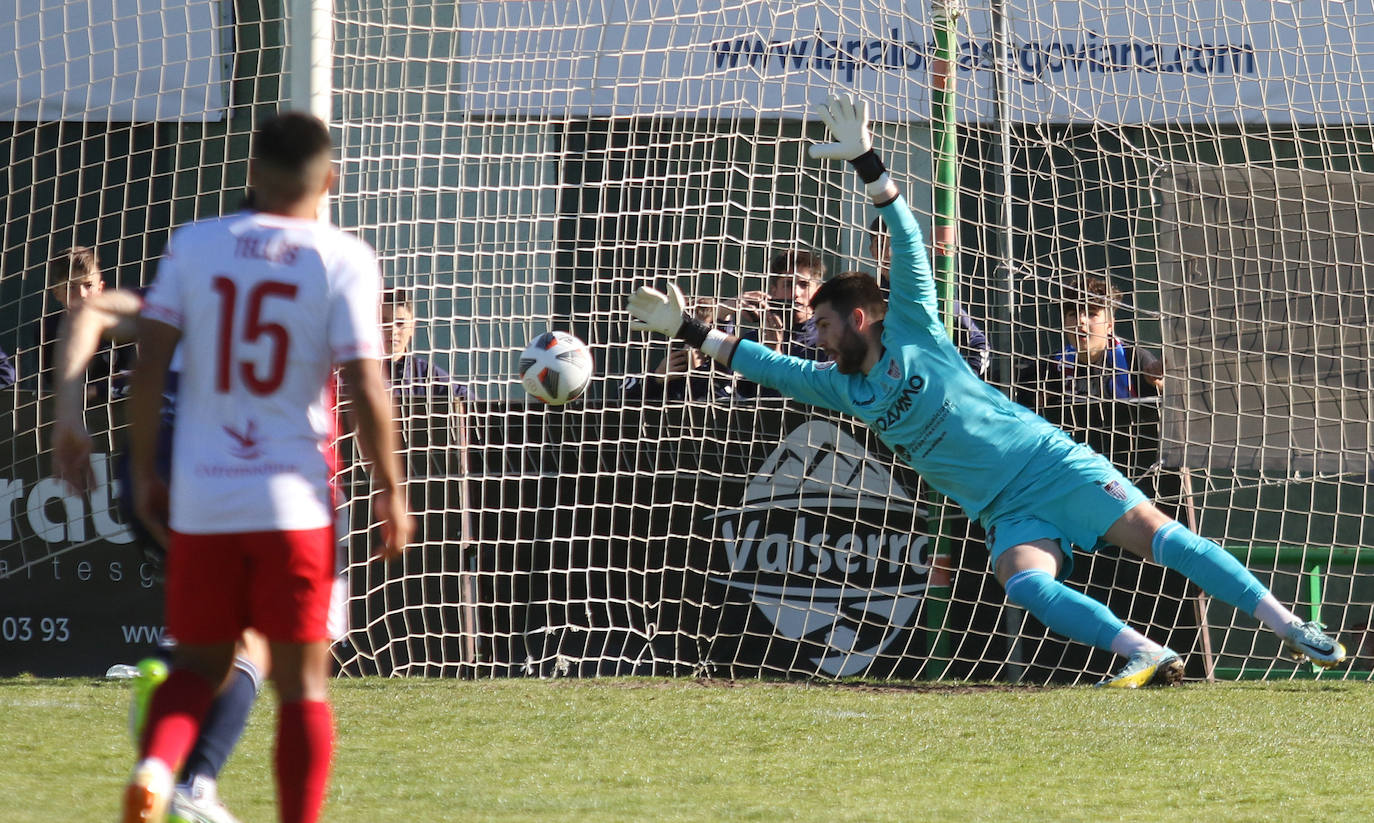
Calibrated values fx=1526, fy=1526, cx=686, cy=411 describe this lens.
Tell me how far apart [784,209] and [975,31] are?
1269mm

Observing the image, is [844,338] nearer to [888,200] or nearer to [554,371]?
[888,200]

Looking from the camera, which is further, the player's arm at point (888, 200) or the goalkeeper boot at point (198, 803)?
the player's arm at point (888, 200)

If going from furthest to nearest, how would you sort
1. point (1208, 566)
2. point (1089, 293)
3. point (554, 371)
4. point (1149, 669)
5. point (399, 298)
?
point (1089, 293) → point (399, 298) → point (554, 371) → point (1208, 566) → point (1149, 669)

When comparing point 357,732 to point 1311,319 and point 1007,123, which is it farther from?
point 1311,319

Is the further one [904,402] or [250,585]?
[904,402]

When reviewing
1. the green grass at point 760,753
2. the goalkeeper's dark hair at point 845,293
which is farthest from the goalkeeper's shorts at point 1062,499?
the goalkeeper's dark hair at point 845,293

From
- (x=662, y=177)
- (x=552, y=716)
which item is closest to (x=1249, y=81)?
(x=662, y=177)

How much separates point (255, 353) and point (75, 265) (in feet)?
13.2

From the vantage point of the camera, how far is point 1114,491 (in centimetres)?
573

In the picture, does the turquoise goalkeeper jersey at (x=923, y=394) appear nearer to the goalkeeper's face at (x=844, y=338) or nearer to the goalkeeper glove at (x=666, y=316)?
the goalkeeper's face at (x=844, y=338)

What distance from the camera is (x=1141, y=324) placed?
743 cm

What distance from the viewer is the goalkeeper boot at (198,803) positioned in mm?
3168

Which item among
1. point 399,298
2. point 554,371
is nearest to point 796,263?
point 554,371

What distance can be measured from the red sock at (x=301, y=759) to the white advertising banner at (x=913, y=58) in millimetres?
4453
